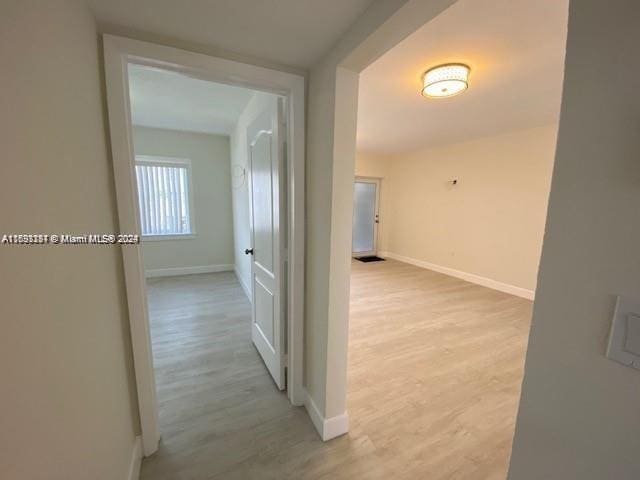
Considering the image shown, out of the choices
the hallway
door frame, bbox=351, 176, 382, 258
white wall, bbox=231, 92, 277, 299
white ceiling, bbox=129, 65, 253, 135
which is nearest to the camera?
the hallway

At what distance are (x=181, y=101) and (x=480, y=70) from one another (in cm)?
309

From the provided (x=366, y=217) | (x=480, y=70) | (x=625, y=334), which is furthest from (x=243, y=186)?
(x=625, y=334)

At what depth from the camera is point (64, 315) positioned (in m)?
0.73

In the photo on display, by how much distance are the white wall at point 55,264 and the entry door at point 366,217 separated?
546 cm

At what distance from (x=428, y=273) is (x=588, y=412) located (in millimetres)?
4817

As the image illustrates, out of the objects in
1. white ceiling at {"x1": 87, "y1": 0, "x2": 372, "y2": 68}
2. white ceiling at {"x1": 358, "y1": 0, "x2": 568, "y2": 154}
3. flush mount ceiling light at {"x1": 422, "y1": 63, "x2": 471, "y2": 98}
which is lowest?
white ceiling at {"x1": 87, "y1": 0, "x2": 372, "y2": 68}

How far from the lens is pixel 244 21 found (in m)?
1.12

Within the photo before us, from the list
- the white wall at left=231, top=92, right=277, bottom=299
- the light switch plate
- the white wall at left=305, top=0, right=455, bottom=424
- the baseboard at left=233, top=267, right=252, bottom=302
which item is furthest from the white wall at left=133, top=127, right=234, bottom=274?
the light switch plate

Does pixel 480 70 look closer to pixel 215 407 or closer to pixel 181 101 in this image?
pixel 181 101

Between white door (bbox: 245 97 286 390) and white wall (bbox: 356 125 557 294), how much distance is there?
12.7 feet

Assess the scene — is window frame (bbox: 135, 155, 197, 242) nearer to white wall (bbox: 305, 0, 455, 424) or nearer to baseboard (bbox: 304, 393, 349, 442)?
white wall (bbox: 305, 0, 455, 424)

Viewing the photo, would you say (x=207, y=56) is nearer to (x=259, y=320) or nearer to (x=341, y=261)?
(x=341, y=261)

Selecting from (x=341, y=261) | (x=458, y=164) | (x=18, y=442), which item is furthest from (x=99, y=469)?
(x=458, y=164)

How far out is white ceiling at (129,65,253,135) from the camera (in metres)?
2.44
